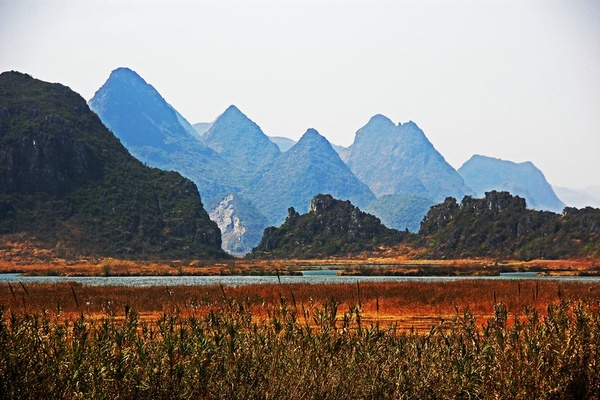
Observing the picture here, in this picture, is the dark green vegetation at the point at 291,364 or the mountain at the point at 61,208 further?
the mountain at the point at 61,208

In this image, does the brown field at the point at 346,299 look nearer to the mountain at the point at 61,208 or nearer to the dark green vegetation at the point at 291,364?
the dark green vegetation at the point at 291,364

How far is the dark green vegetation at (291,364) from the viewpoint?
41.0 feet

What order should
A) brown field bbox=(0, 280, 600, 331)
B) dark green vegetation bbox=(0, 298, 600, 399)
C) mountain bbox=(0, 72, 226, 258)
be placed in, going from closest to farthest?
dark green vegetation bbox=(0, 298, 600, 399) < brown field bbox=(0, 280, 600, 331) < mountain bbox=(0, 72, 226, 258)

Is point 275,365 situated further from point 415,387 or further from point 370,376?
point 415,387

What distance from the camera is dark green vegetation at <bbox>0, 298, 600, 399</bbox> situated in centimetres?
1250

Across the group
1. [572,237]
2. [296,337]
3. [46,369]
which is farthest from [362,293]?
[572,237]

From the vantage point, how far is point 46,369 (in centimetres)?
1290

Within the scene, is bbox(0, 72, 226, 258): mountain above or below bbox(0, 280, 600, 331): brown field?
above

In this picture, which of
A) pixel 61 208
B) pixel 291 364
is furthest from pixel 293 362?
pixel 61 208

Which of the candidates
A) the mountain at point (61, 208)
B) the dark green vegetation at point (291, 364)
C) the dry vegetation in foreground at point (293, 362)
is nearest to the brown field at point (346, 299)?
the dry vegetation in foreground at point (293, 362)

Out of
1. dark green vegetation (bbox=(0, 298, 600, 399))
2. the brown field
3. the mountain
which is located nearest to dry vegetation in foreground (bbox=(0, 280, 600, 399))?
dark green vegetation (bbox=(0, 298, 600, 399))

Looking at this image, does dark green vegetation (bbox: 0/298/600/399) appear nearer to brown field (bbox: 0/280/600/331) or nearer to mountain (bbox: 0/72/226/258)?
brown field (bbox: 0/280/600/331)

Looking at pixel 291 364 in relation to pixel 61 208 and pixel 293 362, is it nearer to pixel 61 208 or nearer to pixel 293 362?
pixel 293 362

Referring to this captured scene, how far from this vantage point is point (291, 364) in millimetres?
14094
